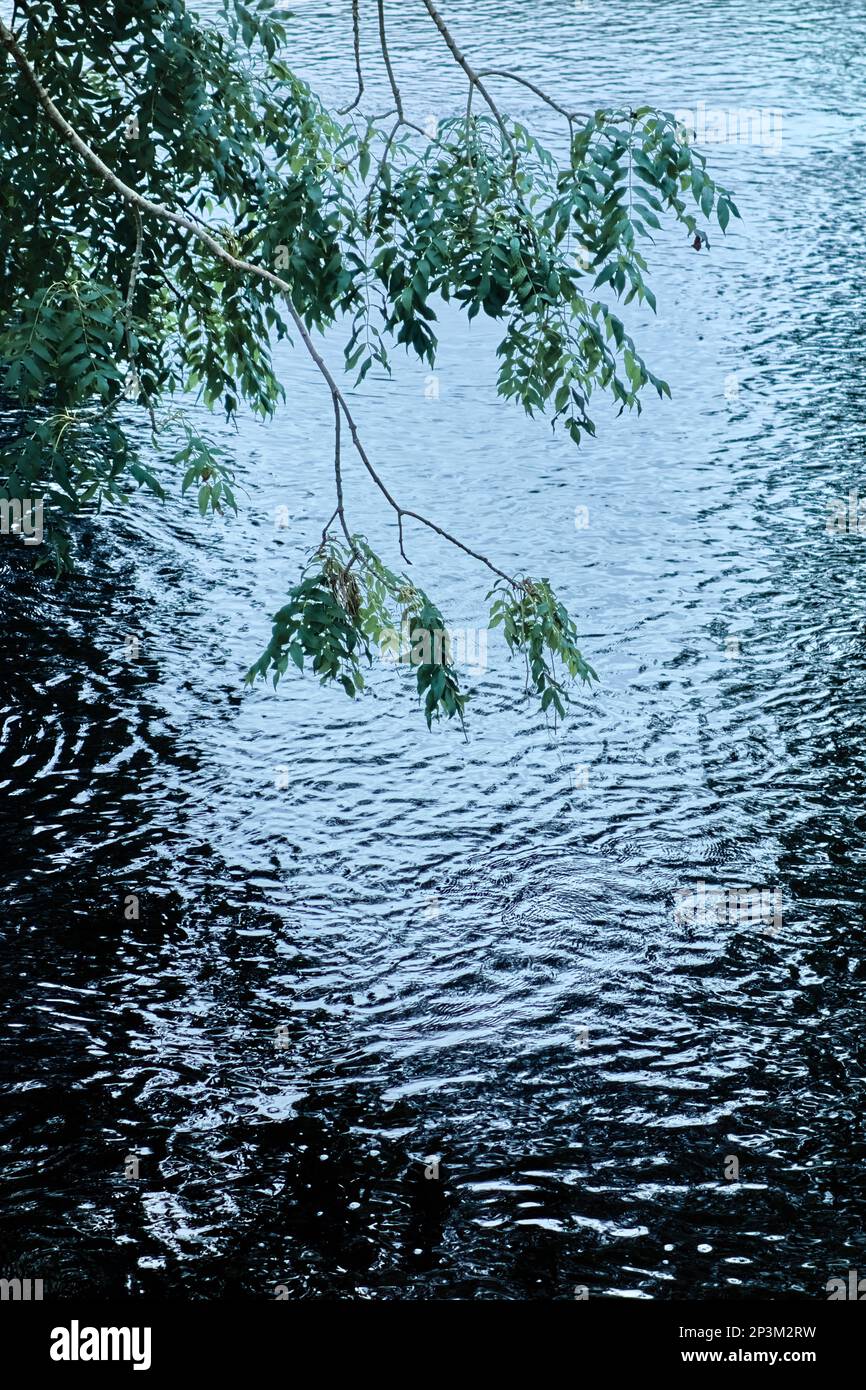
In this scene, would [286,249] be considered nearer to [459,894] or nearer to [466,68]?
[466,68]

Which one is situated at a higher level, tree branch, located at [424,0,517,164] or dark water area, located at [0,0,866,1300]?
tree branch, located at [424,0,517,164]

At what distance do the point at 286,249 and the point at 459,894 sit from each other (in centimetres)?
443

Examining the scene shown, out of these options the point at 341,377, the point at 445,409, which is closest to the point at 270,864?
the point at 445,409

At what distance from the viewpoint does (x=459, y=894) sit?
10758 millimetres

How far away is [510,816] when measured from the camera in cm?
1160

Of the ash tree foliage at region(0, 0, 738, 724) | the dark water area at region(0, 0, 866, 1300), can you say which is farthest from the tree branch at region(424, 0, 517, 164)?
the dark water area at region(0, 0, 866, 1300)

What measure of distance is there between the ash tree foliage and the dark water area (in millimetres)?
1601

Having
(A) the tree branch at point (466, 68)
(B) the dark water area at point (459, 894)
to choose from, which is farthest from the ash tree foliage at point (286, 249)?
(B) the dark water area at point (459, 894)

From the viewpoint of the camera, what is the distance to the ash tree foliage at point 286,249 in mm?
8133

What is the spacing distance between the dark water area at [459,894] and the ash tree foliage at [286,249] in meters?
1.60

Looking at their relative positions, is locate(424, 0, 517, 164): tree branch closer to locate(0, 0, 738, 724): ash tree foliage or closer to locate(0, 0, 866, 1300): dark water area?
locate(0, 0, 738, 724): ash tree foliage

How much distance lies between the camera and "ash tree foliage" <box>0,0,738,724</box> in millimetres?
8133

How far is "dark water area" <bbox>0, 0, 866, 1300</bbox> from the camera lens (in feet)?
26.7

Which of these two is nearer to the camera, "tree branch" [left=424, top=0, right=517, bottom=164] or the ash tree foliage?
the ash tree foliage
